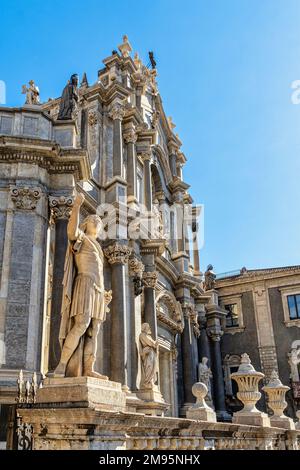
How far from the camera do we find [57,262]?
43.3 ft

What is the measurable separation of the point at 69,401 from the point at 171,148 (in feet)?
79.9

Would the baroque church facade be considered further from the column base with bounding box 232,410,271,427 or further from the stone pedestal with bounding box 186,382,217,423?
the column base with bounding box 232,410,271,427

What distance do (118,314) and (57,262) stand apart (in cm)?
312

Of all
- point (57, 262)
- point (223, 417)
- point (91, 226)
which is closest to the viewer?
point (91, 226)

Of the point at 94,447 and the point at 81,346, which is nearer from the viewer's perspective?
the point at 94,447

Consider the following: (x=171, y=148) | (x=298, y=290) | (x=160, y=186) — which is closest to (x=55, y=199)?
(x=160, y=186)

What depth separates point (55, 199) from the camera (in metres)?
13.8

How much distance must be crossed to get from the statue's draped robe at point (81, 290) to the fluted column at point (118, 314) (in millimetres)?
8936

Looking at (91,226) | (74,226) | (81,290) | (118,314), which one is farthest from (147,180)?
(81,290)

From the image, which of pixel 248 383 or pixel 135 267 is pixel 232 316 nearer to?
pixel 135 267

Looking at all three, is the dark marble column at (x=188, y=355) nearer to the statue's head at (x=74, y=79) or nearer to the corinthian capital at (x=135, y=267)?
the corinthian capital at (x=135, y=267)

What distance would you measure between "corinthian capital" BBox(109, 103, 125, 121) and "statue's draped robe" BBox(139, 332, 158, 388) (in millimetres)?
8802

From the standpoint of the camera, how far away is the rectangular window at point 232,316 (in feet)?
102
